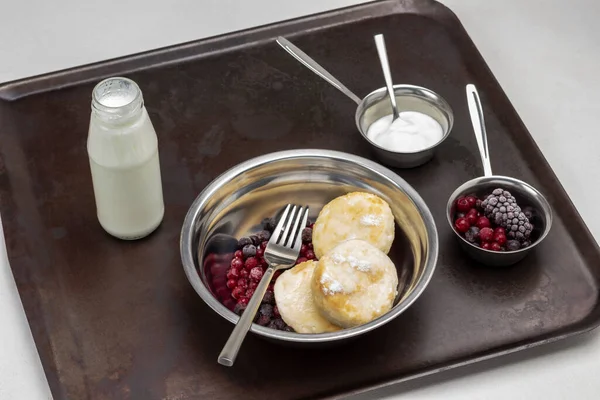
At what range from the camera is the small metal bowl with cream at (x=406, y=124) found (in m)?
2.33

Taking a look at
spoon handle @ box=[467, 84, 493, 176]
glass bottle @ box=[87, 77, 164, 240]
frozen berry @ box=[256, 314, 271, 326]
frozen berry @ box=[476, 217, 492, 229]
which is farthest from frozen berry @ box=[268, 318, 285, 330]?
spoon handle @ box=[467, 84, 493, 176]

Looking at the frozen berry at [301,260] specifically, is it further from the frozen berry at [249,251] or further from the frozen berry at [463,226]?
the frozen berry at [463,226]

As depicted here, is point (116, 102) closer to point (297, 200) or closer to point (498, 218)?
point (297, 200)

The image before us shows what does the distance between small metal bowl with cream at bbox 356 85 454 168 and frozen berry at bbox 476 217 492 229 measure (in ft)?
0.74

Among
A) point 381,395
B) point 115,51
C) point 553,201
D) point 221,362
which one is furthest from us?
point 115,51

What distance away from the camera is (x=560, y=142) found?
254 cm

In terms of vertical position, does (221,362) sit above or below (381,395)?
above

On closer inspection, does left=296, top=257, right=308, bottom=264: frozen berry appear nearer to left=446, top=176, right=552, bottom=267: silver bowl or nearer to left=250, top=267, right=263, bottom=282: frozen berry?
left=250, top=267, right=263, bottom=282: frozen berry

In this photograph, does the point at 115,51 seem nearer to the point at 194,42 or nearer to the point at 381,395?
the point at 194,42

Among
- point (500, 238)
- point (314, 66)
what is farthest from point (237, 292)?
point (314, 66)

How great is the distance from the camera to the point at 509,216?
84.1 inches

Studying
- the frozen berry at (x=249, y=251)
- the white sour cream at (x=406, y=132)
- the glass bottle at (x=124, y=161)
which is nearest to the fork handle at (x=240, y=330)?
the frozen berry at (x=249, y=251)

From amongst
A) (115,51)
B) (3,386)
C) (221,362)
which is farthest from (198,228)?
(115,51)

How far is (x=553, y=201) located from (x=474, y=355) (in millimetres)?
471
